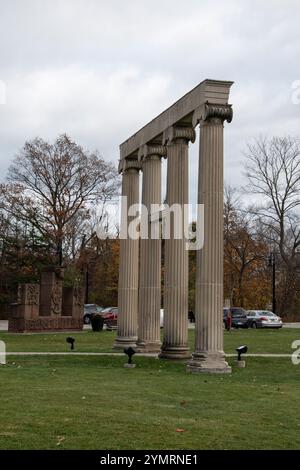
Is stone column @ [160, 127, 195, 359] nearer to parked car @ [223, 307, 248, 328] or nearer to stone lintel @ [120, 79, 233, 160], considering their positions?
stone lintel @ [120, 79, 233, 160]

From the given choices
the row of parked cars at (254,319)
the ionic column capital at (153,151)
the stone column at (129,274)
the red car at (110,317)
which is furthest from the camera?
the row of parked cars at (254,319)

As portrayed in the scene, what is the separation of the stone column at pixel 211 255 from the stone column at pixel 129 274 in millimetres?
7742

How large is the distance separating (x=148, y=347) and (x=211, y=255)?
6231mm

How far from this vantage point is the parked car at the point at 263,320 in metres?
47.1


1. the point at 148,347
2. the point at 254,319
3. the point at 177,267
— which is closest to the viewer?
the point at 177,267

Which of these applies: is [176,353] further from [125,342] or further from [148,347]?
[125,342]

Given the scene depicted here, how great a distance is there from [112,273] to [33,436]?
178 feet

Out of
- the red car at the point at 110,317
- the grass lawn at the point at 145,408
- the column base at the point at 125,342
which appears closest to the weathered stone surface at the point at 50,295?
the red car at the point at 110,317

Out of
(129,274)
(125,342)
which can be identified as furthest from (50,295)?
(125,342)

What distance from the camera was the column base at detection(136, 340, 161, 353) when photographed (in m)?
23.1

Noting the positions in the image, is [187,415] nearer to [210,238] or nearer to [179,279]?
[210,238]

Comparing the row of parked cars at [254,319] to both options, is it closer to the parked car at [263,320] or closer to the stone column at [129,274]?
the parked car at [263,320]

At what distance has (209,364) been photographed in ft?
57.9
